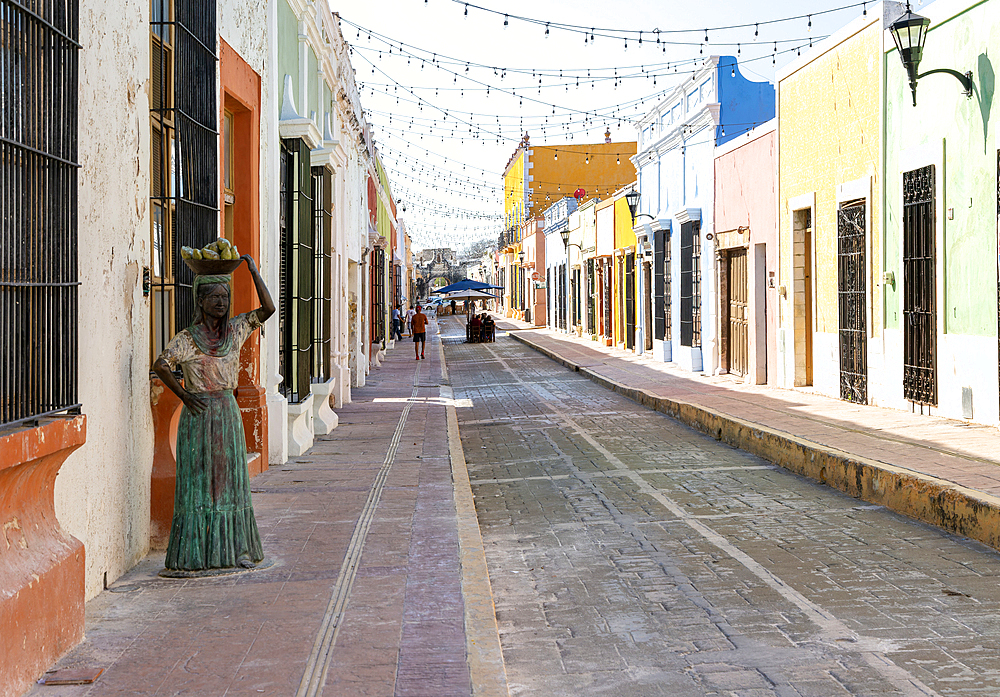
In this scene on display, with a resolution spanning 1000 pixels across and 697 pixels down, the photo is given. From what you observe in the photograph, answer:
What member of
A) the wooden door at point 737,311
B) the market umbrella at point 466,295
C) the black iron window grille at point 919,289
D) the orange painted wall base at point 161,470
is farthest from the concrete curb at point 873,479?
the market umbrella at point 466,295

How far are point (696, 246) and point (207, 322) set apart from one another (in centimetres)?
1851

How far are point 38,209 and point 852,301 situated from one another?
12.6 m

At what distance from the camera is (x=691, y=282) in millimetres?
23609

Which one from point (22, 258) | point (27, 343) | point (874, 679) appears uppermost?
point (22, 258)

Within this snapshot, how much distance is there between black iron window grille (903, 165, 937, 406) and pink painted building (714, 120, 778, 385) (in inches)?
194

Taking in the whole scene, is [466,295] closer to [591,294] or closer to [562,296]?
[562,296]

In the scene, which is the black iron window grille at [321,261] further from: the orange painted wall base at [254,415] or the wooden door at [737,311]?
the wooden door at [737,311]

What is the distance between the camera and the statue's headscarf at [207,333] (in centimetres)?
569

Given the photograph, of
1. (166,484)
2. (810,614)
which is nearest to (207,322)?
(166,484)

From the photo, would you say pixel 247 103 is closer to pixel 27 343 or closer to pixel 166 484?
pixel 166 484

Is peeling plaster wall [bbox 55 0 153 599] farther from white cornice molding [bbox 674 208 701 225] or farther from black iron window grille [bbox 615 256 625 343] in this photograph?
black iron window grille [bbox 615 256 625 343]

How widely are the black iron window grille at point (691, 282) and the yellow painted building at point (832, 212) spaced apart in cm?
565

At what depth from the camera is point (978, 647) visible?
4.67 m

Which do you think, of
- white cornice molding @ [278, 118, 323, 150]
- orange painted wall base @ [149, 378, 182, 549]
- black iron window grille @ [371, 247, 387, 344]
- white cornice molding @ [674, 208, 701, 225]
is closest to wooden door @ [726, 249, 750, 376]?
white cornice molding @ [674, 208, 701, 225]
